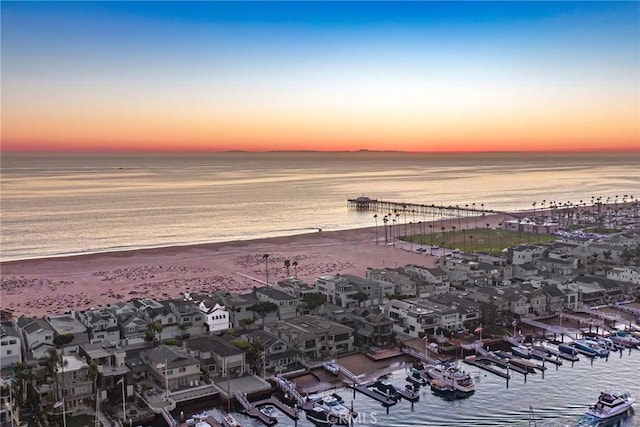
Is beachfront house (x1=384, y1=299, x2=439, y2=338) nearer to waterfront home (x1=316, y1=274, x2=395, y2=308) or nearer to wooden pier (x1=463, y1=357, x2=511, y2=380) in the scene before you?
waterfront home (x1=316, y1=274, x2=395, y2=308)

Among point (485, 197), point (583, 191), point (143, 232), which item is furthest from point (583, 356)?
point (583, 191)

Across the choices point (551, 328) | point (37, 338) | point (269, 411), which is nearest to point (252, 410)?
point (269, 411)

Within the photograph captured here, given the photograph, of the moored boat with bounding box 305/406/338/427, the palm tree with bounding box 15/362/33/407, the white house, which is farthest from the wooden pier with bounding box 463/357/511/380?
the palm tree with bounding box 15/362/33/407

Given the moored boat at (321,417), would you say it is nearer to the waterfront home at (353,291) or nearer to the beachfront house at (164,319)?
the beachfront house at (164,319)

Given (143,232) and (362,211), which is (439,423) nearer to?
(143,232)

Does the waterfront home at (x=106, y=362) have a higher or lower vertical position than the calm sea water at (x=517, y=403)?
higher

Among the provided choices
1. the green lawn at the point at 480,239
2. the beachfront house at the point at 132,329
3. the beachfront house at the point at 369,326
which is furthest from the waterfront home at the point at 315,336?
the green lawn at the point at 480,239
